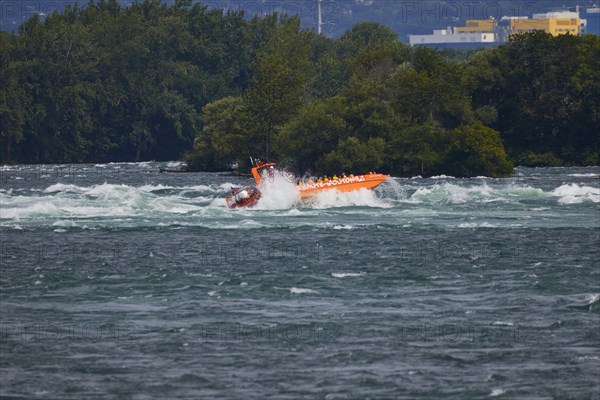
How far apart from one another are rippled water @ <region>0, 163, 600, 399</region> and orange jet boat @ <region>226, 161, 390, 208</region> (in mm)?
3014

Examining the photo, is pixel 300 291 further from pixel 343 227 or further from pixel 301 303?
pixel 343 227

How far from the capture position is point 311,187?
7238 cm

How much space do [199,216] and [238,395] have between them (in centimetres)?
4074

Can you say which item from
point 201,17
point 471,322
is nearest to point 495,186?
point 471,322

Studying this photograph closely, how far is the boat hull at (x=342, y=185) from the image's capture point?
72.2 metres

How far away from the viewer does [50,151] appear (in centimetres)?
17375

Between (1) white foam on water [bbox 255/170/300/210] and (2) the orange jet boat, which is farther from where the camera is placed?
(1) white foam on water [bbox 255/170/300/210]

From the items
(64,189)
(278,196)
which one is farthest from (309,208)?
(64,189)

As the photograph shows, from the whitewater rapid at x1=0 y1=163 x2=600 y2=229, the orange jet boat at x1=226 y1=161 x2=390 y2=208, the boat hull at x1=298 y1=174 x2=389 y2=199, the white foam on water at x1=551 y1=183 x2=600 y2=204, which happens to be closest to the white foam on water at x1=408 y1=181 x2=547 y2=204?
A: the whitewater rapid at x1=0 y1=163 x2=600 y2=229

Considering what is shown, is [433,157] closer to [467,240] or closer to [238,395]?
[467,240]

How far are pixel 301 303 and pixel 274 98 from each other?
8698 centimetres

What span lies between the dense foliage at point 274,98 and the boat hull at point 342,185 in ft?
98.4

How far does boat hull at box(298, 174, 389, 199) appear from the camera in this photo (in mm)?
72250

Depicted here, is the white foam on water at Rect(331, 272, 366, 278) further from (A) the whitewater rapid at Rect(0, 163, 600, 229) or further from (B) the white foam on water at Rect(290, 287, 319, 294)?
(A) the whitewater rapid at Rect(0, 163, 600, 229)
